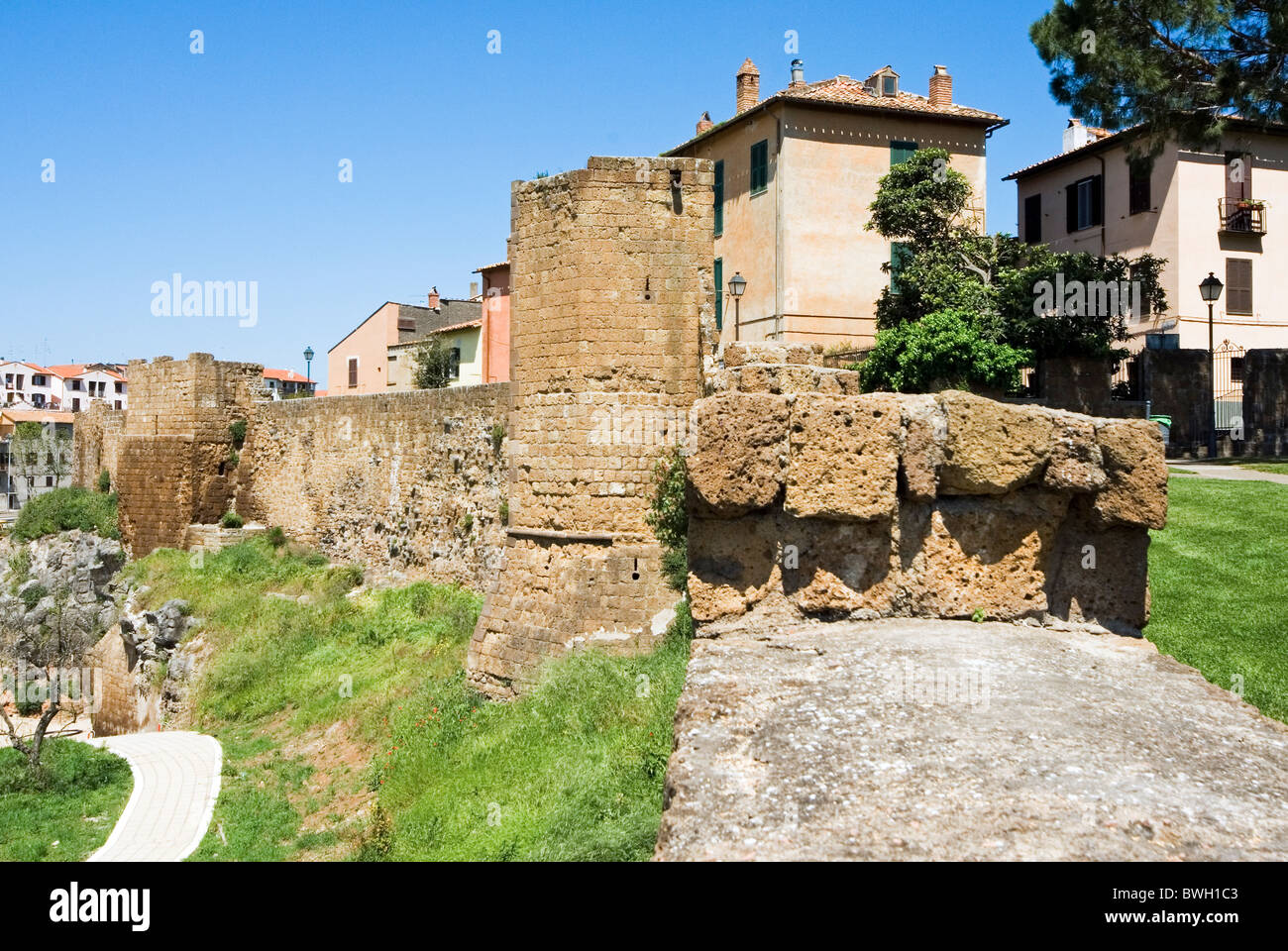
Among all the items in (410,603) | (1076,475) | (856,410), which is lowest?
(410,603)

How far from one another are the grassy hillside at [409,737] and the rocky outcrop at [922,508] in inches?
82.1

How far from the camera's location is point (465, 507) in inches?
653

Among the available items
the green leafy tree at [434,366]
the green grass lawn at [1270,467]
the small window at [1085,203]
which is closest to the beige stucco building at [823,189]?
the small window at [1085,203]

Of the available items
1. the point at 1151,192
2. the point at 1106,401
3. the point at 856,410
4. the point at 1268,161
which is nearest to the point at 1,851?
the point at 856,410

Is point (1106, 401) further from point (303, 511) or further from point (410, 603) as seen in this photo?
point (303, 511)

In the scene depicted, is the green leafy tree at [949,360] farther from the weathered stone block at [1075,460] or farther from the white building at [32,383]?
the white building at [32,383]

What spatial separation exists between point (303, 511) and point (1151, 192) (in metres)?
22.1

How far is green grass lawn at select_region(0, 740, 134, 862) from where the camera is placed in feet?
36.0

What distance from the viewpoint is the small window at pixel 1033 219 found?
31.0 m

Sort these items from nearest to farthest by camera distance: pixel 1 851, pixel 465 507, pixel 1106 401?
pixel 1 851 → pixel 465 507 → pixel 1106 401

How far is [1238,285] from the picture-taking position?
1036 inches

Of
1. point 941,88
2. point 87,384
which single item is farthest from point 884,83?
point 87,384

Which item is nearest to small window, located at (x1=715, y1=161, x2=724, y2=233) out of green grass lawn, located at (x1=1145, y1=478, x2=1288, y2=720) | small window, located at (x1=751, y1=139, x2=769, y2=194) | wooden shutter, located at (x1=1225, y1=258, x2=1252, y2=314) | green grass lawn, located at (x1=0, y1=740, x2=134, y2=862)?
small window, located at (x1=751, y1=139, x2=769, y2=194)
